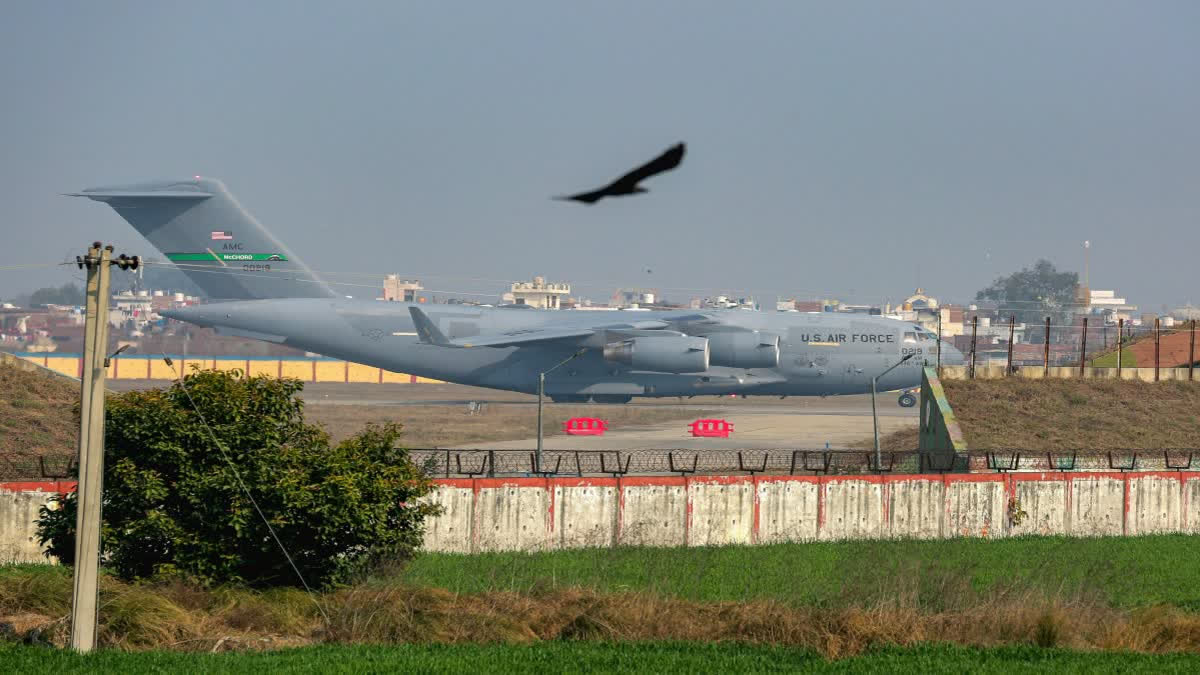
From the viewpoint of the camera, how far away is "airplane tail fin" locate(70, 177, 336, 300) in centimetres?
6831

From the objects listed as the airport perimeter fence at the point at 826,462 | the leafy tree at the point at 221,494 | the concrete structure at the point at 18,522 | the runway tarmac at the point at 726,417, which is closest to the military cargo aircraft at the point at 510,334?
the runway tarmac at the point at 726,417

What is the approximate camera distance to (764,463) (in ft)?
114

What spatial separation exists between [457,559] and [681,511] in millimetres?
6422

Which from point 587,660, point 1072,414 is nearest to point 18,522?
point 587,660

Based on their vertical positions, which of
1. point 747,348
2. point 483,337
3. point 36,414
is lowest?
point 36,414

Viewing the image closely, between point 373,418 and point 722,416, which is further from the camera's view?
point 722,416

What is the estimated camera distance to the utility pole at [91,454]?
746 inches

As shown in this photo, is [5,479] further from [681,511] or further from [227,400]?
[681,511]

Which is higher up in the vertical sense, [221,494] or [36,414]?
[36,414]

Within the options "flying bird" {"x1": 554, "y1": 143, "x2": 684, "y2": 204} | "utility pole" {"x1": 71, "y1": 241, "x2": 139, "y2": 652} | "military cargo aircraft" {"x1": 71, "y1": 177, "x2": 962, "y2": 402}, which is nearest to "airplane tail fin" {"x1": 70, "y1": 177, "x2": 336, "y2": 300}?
"military cargo aircraft" {"x1": 71, "y1": 177, "x2": 962, "y2": 402}

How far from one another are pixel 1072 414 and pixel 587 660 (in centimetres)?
3757

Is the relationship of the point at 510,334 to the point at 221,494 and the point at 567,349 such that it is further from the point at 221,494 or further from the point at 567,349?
the point at 221,494

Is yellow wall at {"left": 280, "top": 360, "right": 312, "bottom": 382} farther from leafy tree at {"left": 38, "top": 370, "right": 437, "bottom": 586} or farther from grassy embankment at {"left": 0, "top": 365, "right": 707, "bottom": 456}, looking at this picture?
leafy tree at {"left": 38, "top": 370, "right": 437, "bottom": 586}

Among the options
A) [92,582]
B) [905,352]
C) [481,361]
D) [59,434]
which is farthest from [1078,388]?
[92,582]
